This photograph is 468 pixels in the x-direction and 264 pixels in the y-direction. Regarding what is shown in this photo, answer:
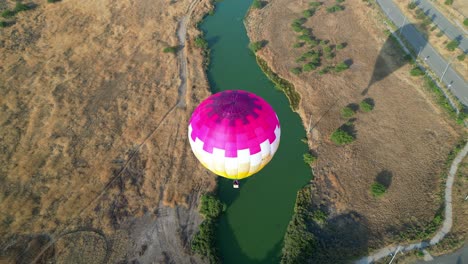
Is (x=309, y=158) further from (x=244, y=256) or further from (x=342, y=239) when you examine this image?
(x=244, y=256)

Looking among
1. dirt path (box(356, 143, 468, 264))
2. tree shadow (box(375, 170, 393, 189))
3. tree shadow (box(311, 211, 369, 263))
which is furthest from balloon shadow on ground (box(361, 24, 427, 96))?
tree shadow (box(311, 211, 369, 263))

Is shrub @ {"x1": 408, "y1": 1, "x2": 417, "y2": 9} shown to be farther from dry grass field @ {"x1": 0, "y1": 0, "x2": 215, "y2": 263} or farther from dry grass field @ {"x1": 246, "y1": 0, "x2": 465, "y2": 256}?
dry grass field @ {"x1": 0, "y1": 0, "x2": 215, "y2": 263}

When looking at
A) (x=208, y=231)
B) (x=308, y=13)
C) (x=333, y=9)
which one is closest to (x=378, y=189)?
(x=208, y=231)

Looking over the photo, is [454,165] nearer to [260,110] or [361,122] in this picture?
[361,122]

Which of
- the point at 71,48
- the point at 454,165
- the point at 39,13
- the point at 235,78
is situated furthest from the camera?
the point at 39,13

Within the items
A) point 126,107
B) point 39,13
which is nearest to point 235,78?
point 126,107
